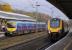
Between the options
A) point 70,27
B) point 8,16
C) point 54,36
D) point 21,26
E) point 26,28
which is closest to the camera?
point 54,36

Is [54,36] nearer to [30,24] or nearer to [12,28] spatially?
[12,28]

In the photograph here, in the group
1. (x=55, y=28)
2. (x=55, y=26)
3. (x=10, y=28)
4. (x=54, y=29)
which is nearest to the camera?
(x=54, y=29)

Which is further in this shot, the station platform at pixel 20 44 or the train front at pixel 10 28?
the train front at pixel 10 28

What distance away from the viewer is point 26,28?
170 ft

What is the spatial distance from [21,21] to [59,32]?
14161 mm

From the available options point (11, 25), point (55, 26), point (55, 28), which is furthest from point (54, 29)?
point (11, 25)

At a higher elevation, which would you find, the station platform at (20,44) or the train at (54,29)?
the train at (54,29)

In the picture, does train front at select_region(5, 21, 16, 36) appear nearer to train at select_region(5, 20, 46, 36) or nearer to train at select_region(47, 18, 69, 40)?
train at select_region(5, 20, 46, 36)

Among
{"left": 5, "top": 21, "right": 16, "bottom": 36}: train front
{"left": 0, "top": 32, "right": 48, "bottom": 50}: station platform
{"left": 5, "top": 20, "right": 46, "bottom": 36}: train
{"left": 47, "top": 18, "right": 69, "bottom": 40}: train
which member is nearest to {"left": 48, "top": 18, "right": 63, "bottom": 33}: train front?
{"left": 47, "top": 18, "right": 69, "bottom": 40}: train

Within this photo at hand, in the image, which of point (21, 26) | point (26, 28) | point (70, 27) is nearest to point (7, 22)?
point (21, 26)

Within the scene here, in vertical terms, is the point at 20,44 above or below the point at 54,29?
below

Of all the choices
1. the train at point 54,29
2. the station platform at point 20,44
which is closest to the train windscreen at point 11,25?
Answer: the station platform at point 20,44

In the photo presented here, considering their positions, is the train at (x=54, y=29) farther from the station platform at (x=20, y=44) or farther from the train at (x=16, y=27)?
the train at (x=16, y=27)

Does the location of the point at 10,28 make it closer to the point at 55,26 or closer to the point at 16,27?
the point at 16,27
